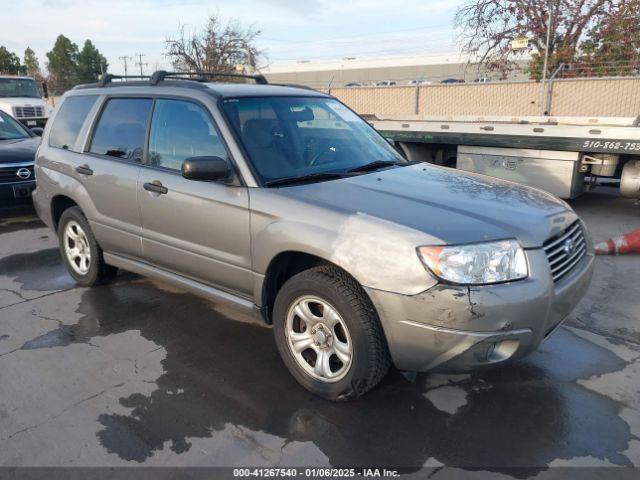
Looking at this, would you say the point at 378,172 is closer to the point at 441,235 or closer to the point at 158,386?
the point at 441,235

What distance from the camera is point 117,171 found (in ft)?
14.4

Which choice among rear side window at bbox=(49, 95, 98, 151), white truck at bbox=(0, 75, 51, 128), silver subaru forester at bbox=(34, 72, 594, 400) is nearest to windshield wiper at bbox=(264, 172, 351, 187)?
silver subaru forester at bbox=(34, 72, 594, 400)

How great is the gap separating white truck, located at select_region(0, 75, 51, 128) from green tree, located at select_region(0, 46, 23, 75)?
1543 inches

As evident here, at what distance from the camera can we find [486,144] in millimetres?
8578

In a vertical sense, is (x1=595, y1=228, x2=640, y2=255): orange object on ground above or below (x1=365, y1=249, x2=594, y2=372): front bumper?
below

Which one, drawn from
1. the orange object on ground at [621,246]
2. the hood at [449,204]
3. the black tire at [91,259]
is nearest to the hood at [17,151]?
the black tire at [91,259]

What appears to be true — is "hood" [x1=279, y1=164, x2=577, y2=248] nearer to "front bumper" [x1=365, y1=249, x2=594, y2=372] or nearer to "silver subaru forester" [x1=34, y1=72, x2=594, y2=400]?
"silver subaru forester" [x1=34, y1=72, x2=594, y2=400]

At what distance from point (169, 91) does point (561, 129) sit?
589 centimetres

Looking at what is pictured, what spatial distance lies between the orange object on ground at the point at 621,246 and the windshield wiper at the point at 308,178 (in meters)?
3.81

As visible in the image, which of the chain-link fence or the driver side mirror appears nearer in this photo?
the driver side mirror

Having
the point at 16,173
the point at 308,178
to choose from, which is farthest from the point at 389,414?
the point at 16,173

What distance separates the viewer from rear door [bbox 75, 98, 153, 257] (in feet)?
14.1

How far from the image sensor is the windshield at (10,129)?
916cm

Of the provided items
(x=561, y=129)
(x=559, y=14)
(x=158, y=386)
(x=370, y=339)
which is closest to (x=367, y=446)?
(x=370, y=339)
